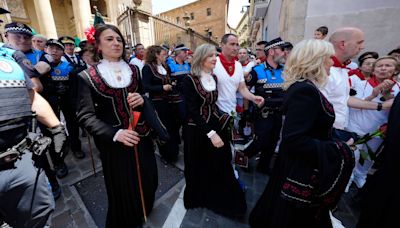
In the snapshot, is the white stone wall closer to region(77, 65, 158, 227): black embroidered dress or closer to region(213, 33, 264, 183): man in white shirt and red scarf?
region(213, 33, 264, 183): man in white shirt and red scarf

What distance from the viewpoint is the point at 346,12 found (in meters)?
5.49

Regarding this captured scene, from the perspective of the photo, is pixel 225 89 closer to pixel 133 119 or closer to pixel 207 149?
pixel 207 149

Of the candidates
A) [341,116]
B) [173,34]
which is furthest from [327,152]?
[173,34]

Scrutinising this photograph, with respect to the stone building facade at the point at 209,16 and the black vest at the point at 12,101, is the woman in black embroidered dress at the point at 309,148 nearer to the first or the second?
the black vest at the point at 12,101

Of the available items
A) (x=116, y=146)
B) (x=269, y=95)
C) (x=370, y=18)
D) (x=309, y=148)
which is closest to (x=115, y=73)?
(x=116, y=146)

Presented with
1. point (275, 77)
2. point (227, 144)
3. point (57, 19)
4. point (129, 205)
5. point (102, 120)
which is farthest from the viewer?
point (57, 19)

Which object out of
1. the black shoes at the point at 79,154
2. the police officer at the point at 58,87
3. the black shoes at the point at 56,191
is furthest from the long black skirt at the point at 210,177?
the black shoes at the point at 79,154

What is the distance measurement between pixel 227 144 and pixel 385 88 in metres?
2.52

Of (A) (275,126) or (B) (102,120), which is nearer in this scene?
(B) (102,120)

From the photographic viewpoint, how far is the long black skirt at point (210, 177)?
2.71 metres

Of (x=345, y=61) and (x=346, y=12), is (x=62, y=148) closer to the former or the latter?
(x=345, y=61)

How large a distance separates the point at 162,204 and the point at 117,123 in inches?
65.3

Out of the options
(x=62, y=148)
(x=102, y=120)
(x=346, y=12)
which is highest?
(x=346, y=12)

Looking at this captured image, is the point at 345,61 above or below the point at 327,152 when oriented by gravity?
above
